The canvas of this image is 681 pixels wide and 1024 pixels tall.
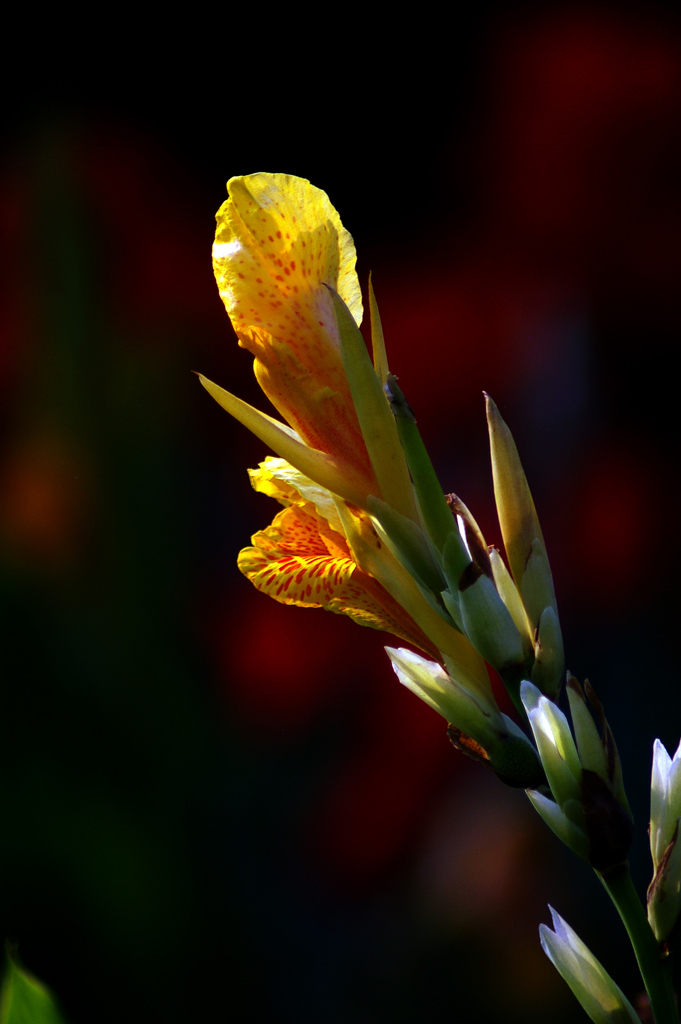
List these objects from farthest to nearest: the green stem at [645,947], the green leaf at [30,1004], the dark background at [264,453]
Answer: the dark background at [264,453] < the green leaf at [30,1004] < the green stem at [645,947]

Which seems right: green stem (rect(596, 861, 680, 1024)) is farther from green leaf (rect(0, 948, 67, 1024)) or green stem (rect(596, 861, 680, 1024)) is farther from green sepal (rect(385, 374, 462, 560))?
green leaf (rect(0, 948, 67, 1024))

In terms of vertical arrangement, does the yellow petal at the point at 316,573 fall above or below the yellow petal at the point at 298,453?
below

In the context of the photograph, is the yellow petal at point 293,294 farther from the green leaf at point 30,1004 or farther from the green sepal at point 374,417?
the green leaf at point 30,1004

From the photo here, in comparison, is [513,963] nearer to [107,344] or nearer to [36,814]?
[36,814]

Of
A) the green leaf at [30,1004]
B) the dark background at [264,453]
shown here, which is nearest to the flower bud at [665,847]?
the green leaf at [30,1004]

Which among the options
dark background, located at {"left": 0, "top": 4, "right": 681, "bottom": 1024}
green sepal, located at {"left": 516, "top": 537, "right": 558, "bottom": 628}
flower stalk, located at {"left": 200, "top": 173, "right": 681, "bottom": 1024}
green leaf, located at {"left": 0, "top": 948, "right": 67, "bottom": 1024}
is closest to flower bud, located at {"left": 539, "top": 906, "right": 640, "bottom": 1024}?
flower stalk, located at {"left": 200, "top": 173, "right": 681, "bottom": 1024}

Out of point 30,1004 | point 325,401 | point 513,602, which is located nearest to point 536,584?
point 513,602
